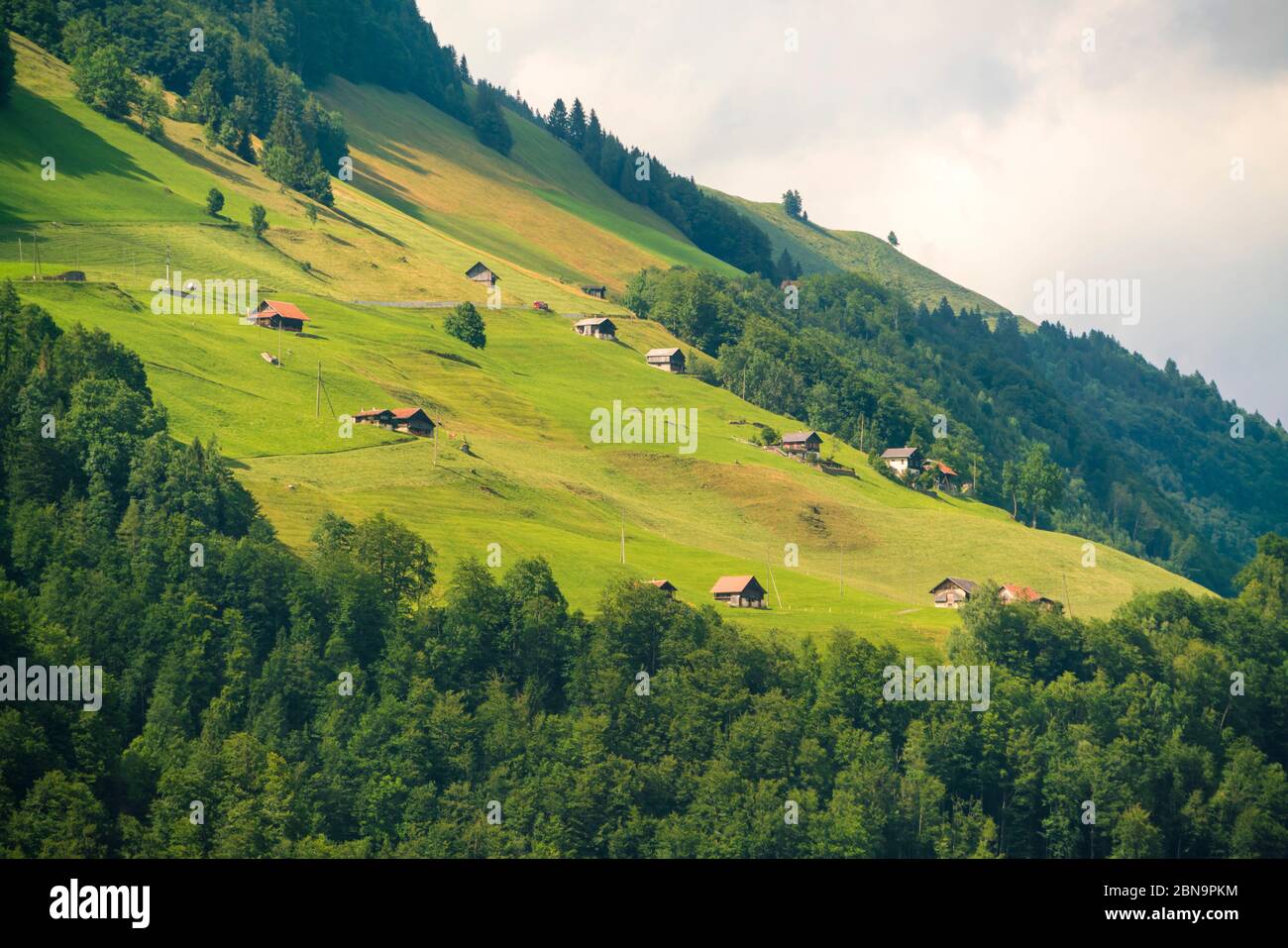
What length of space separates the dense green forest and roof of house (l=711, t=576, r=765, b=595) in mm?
12198

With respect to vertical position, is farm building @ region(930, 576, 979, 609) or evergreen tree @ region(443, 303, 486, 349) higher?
evergreen tree @ region(443, 303, 486, 349)

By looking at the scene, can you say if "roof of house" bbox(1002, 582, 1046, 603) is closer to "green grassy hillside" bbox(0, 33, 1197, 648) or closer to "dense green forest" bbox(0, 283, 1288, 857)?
"green grassy hillside" bbox(0, 33, 1197, 648)

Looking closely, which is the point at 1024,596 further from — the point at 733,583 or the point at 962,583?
the point at 733,583

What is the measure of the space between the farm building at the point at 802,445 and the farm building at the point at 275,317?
188 feet

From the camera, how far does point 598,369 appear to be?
651ft

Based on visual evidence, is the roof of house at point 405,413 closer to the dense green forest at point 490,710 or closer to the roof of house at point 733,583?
the dense green forest at point 490,710

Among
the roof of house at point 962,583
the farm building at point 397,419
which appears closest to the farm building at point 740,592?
the roof of house at point 962,583

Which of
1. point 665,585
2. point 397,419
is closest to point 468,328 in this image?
point 397,419

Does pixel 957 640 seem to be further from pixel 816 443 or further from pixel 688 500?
pixel 816 443

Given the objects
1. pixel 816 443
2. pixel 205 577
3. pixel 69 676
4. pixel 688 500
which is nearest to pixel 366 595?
pixel 205 577

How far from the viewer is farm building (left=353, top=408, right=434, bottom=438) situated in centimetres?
14562

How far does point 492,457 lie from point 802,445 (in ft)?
162

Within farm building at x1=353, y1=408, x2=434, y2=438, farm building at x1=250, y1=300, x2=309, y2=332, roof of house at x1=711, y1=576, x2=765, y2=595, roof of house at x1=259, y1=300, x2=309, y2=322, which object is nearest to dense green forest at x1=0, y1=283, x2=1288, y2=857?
roof of house at x1=711, y1=576, x2=765, y2=595

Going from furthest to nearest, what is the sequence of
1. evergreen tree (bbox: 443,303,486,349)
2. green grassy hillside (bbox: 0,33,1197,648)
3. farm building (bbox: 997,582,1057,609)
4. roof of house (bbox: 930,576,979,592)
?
evergreen tree (bbox: 443,303,486,349)
roof of house (bbox: 930,576,979,592)
farm building (bbox: 997,582,1057,609)
green grassy hillside (bbox: 0,33,1197,648)
